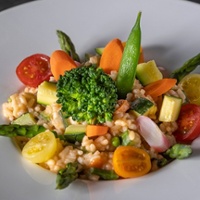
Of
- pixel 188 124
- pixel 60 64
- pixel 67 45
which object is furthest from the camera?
pixel 67 45

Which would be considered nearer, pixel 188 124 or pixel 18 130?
pixel 18 130

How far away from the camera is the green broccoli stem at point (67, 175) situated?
350 centimetres

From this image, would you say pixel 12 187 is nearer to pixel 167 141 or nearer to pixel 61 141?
pixel 61 141

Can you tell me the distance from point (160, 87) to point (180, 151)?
608mm

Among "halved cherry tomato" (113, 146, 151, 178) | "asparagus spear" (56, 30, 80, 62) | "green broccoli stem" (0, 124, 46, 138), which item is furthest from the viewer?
"asparagus spear" (56, 30, 80, 62)

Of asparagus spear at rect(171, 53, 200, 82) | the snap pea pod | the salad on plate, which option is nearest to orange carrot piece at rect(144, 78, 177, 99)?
the salad on plate

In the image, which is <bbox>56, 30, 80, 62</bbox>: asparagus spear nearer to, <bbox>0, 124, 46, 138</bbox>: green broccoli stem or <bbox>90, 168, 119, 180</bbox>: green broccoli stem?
<bbox>0, 124, 46, 138</bbox>: green broccoli stem

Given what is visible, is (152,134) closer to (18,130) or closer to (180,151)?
(180,151)

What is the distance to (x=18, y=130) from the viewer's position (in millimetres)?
3975

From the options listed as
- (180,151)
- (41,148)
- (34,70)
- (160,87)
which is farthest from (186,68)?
(41,148)

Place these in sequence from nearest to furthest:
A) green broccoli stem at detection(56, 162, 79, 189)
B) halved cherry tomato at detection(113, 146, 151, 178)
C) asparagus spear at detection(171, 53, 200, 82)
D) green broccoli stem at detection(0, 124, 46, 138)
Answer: green broccoli stem at detection(56, 162, 79, 189) → halved cherry tomato at detection(113, 146, 151, 178) → green broccoli stem at detection(0, 124, 46, 138) → asparagus spear at detection(171, 53, 200, 82)

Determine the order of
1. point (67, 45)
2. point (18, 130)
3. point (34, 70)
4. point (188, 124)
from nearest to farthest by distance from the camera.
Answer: point (18, 130)
point (188, 124)
point (34, 70)
point (67, 45)

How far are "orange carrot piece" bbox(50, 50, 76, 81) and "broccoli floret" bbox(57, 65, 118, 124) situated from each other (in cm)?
47

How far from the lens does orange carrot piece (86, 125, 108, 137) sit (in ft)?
12.6
